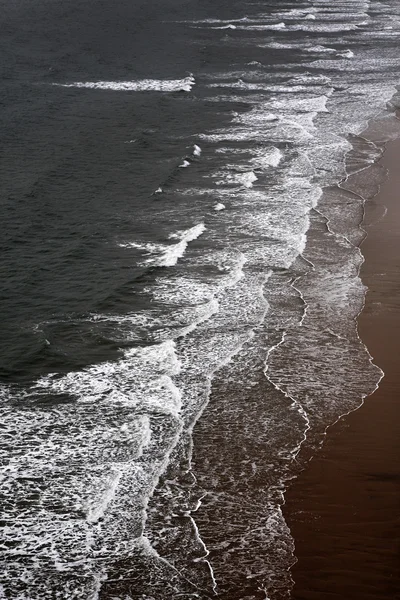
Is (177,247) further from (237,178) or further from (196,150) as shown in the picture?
(196,150)

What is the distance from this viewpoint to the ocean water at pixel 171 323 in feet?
29.3

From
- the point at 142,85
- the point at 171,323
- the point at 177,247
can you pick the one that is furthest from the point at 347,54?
the point at 171,323

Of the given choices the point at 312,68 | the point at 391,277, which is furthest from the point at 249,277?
the point at 312,68

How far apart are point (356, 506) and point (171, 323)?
5.77 meters

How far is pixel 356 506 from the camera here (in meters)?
9.27

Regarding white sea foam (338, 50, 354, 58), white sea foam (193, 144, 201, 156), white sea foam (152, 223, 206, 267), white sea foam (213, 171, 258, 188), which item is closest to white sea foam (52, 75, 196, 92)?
white sea foam (193, 144, 201, 156)

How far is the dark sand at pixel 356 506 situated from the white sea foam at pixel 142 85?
2348 centimetres

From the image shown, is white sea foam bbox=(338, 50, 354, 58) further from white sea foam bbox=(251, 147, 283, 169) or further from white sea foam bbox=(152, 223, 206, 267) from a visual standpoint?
white sea foam bbox=(152, 223, 206, 267)

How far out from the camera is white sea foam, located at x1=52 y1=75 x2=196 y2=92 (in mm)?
34500

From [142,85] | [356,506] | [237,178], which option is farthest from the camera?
[142,85]

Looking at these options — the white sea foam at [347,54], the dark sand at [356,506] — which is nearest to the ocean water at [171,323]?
the dark sand at [356,506]

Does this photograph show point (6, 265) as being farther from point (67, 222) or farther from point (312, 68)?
point (312, 68)

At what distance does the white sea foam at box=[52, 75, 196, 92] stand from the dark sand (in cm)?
2348

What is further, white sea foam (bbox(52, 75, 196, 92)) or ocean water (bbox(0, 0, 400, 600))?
white sea foam (bbox(52, 75, 196, 92))
